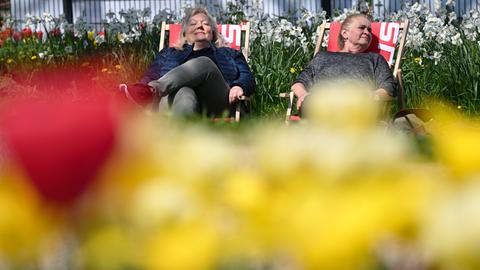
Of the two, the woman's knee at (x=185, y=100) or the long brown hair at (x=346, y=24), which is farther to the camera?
the long brown hair at (x=346, y=24)

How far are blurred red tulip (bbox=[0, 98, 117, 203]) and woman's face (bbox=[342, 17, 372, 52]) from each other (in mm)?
5705

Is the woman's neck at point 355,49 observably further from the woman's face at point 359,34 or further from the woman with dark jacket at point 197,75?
the woman with dark jacket at point 197,75

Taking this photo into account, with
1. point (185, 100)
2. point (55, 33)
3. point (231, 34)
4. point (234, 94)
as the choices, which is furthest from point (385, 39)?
point (55, 33)

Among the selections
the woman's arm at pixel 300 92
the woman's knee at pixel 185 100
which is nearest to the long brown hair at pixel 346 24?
the woman's arm at pixel 300 92

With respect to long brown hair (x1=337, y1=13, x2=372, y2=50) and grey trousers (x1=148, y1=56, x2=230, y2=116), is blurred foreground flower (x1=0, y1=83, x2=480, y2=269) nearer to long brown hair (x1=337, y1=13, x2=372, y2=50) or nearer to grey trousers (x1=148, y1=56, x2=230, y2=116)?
grey trousers (x1=148, y1=56, x2=230, y2=116)

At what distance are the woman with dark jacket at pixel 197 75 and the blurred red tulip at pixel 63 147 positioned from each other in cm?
477

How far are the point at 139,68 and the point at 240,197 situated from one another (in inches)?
281

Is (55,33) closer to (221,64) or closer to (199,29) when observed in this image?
(199,29)

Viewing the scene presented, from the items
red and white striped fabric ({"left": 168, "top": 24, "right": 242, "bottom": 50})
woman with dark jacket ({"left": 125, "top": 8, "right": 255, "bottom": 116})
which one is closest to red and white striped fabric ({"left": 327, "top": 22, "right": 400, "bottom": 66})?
red and white striped fabric ({"left": 168, "top": 24, "right": 242, "bottom": 50})

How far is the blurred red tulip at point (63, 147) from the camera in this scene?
521 mm

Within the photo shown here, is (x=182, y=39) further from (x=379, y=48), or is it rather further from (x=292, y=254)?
(x=292, y=254)

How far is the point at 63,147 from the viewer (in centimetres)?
52

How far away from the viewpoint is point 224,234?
1.80 feet

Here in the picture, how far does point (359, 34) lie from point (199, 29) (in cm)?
100
